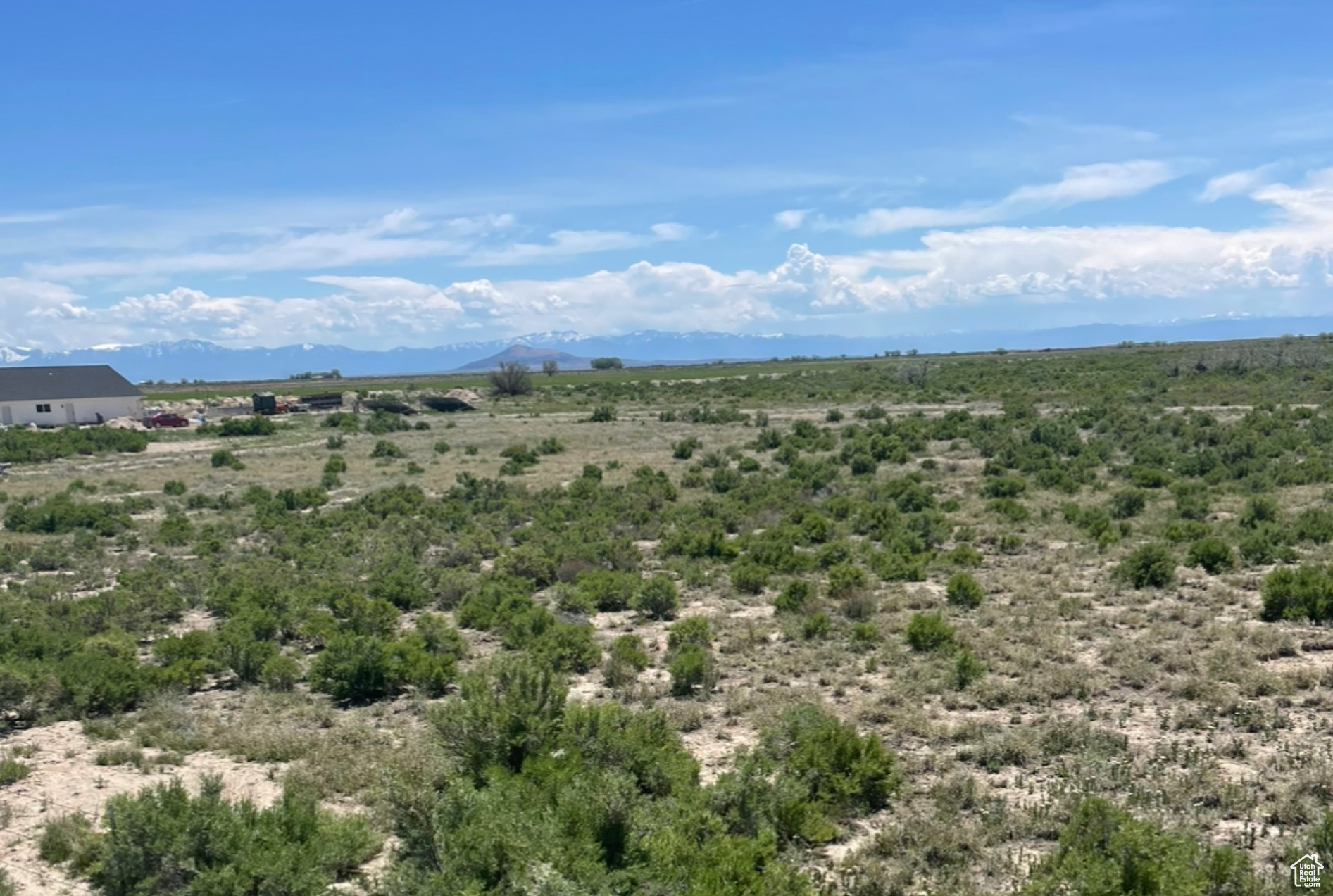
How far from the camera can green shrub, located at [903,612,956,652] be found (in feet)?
41.0

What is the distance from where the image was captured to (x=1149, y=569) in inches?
602

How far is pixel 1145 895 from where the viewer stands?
19.8 ft

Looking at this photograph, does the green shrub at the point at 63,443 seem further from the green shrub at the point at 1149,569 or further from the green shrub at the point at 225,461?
the green shrub at the point at 1149,569

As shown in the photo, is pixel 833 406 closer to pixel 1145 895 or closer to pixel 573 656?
pixel 573 656

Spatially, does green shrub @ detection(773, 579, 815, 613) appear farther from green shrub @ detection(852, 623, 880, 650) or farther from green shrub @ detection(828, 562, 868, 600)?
green shrub @ detection(852, 623, 880, 650)

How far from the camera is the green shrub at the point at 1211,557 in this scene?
52.3 feet

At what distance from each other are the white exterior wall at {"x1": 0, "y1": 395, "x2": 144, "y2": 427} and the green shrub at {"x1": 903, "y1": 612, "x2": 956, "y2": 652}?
192ft

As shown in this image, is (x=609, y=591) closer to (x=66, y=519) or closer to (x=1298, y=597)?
(x=1298, y=597)

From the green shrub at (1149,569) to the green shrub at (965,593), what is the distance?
2.26m

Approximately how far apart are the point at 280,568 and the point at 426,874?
1344 centimetres

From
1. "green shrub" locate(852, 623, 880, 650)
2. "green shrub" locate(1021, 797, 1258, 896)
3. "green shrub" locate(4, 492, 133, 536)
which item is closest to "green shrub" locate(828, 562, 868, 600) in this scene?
"green shrub" locate(852, 623, 880, 650)

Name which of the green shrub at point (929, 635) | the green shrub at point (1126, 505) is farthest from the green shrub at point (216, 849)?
the green shrub at point (1126, 505)

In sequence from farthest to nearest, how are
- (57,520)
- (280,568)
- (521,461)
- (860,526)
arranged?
(521,461)
(57,520)
(860,526)
(280,568)

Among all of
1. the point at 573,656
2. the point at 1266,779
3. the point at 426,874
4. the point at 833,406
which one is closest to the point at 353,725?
the point at 573,656
